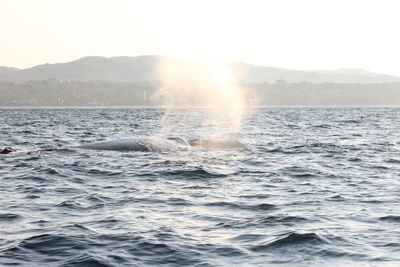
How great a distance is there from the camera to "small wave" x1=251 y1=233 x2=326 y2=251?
9.80m

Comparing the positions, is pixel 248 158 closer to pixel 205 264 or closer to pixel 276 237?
pixel 276 237

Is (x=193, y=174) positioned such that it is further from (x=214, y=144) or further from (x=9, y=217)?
(x=214, y=144)

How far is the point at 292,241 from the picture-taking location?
10.1m

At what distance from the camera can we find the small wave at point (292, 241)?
9805 mm

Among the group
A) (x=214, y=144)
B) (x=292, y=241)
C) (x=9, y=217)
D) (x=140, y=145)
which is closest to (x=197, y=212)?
(x=292, y=241)

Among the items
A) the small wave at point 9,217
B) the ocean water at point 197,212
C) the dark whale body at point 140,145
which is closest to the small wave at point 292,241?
the ocean water at point 197,212

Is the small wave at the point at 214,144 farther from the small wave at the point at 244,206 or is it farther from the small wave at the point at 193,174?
the small wave at the point at 244,206

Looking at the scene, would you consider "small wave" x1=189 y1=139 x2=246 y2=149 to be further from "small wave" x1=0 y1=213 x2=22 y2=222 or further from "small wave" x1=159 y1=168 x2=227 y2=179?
"small wave" x1=0 y1=213 x2=22 y2=222

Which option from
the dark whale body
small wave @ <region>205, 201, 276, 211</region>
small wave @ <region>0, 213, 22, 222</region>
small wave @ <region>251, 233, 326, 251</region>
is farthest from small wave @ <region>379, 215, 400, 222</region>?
the dark whale body

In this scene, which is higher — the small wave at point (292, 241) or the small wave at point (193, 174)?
the small wave at point (292, 241)

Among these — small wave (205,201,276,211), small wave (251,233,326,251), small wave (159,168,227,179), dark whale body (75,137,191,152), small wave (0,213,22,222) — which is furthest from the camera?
dark whale body (75,137,191,152)

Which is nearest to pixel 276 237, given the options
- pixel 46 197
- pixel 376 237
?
pixel 376 237

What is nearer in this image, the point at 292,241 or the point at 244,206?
the point at 292,241

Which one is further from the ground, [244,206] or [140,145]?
[140,145]
